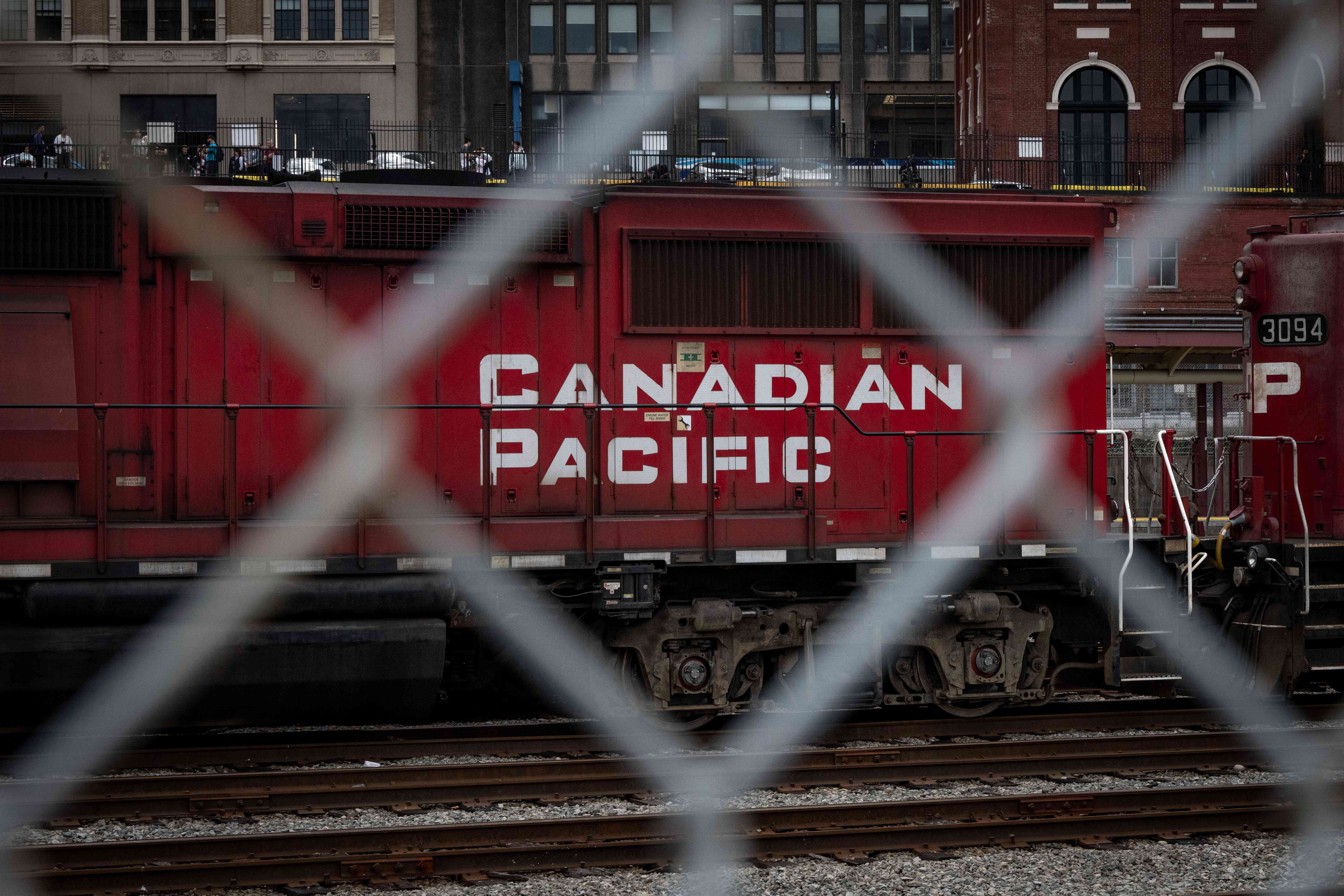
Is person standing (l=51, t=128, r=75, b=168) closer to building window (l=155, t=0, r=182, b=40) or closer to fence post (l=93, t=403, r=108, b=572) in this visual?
fence post (l=93, t=403, r=108, b=572)

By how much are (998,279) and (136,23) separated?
115 ft

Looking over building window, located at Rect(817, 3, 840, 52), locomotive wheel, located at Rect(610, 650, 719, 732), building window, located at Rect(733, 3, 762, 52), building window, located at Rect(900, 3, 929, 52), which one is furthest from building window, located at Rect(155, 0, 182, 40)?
locomotive wheel, located at Rect(610, 650, 719, 732)

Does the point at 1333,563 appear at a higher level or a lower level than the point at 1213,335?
lower

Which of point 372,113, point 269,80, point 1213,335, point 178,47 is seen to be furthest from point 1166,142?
point 178,47

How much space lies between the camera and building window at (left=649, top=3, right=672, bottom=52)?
4141cm

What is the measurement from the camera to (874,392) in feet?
28.4

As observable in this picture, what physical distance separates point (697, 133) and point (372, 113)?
508 inches

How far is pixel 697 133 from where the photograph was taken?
99.6 ft

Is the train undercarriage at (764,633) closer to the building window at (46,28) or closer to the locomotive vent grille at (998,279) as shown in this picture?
the locomotive vent grille at (998,279)

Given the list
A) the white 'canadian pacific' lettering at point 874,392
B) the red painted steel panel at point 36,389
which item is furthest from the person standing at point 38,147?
the white 'canadian pacific' lettering at point 874,392

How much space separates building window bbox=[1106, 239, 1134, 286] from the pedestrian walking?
593 inches

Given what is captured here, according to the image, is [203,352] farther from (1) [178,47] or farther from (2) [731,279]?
(1) [178,47]

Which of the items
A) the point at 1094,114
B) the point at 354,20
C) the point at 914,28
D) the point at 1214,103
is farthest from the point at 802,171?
the point at 914,28

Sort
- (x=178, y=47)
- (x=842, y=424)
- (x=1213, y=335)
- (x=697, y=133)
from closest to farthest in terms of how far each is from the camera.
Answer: (x=842, y=424) < (x=1213, y=335) < (x=697, y=133) < (x=178, y=47)
